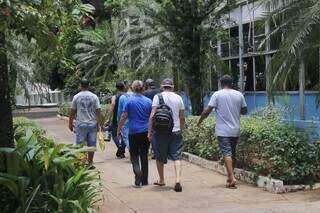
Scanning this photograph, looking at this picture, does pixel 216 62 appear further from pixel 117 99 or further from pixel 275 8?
pixel 275 8

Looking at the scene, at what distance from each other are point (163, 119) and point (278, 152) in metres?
1.82

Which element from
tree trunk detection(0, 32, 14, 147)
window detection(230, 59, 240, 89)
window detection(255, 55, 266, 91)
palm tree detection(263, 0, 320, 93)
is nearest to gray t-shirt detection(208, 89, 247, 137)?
palm tree detection(263, 0, 320, 93)

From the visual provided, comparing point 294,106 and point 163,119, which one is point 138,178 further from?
point 294,106

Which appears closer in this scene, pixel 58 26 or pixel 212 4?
pixel 58 26

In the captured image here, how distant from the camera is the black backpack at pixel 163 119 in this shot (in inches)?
384

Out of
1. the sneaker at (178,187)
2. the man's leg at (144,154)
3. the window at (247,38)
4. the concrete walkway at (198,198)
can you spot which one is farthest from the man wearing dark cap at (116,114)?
the window at (247,38)

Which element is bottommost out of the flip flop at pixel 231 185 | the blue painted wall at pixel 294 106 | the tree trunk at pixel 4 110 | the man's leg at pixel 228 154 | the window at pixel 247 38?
the flip flop at pixel 231 185

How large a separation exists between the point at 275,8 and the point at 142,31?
9270mm

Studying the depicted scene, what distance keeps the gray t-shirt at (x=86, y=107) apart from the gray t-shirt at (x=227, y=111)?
8.50ft

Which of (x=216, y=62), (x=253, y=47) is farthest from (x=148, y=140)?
(x=253, y=47)

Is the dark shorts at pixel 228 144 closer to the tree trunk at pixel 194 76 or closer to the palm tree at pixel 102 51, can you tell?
the tree trunk at pixel 194 76

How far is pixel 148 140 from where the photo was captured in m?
10.2

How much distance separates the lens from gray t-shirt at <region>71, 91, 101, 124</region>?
11.7 m

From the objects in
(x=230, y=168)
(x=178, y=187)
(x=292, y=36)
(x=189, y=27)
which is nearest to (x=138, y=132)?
(x=178, y=187)
